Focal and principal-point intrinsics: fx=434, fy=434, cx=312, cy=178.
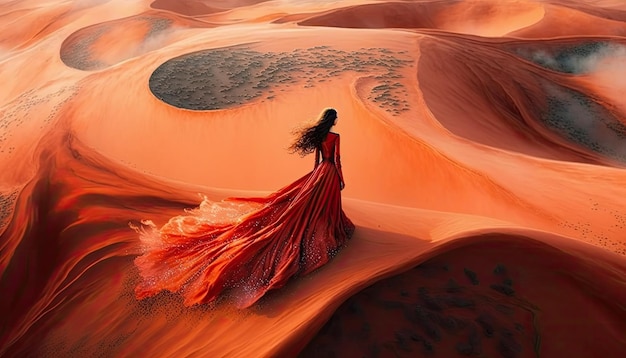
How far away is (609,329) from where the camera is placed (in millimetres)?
2775

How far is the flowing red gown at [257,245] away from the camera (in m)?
3.14

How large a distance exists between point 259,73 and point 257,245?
6137 mm

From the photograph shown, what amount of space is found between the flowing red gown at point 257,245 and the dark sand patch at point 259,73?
13.6 ft

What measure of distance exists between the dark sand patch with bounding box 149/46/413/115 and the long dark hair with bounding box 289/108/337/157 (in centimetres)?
406

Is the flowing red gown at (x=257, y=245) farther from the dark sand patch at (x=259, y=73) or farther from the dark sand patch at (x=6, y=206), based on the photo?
the dark sand patch at (x=259, y=73)

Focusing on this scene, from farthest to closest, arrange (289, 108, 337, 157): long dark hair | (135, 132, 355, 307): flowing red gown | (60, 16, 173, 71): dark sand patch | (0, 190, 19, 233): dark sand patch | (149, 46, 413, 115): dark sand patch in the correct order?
1. (60, 16, 173, 71): dark sand patch
2. (149, 46, 413, 115): dark sand patch
3. (0, 190, 19, 233): dark sand patch
4. (289, 108, 337, 157): long dark hair
5. (135, 132, 355, 307): flowing red gown

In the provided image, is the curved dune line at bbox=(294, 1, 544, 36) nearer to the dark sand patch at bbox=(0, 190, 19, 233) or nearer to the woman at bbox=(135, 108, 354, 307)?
the dark sand patch at bbox=(0, 190, 19, 233)

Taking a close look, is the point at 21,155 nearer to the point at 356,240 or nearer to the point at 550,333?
the point at 356,240

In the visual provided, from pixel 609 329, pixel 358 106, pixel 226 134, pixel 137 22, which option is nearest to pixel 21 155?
pixel 226 134

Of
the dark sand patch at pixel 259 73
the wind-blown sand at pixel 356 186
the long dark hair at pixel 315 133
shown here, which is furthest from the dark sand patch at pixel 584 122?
the long dark hair at pixel 315 133

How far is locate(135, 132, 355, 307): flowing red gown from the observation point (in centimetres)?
314

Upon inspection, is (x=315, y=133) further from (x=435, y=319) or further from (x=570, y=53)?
(x=570, y=53)

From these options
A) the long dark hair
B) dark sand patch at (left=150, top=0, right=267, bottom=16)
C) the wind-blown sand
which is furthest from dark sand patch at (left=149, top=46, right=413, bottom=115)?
dark sand patch at (left=150, top=0, right=267, bottom=16)

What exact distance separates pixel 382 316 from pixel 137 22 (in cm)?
1736
